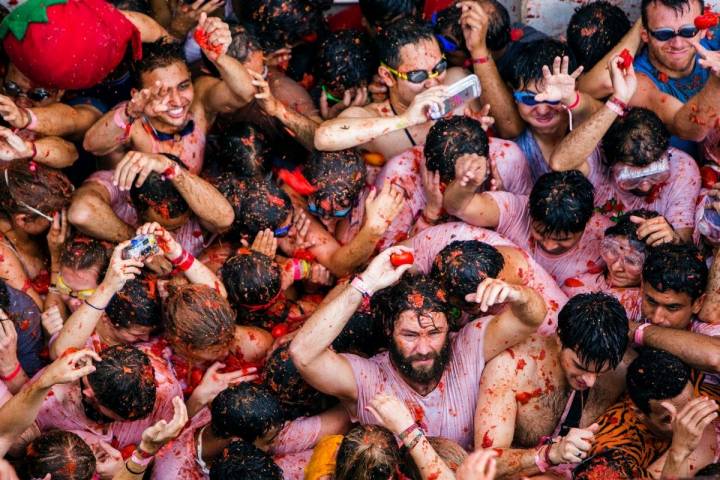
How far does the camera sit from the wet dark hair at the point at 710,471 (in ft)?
15.6

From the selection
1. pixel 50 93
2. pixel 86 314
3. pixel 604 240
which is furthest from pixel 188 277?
pixel 604 240

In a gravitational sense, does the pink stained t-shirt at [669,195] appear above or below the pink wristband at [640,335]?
above

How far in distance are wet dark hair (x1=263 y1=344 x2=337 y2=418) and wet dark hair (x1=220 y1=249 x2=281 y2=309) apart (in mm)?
335

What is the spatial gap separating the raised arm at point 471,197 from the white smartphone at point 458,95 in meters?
0.38

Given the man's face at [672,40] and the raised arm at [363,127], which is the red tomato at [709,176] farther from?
the raised arm at [363,127]

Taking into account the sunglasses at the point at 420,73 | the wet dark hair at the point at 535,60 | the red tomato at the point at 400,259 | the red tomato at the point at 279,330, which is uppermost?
the wet dark hair at the point at 535,60

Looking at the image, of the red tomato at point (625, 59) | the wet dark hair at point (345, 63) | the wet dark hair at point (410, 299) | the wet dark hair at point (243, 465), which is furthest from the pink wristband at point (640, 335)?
the wet dark hair at point (345, 63)

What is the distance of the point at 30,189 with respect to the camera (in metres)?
6.04

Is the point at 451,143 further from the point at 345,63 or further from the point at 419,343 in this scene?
the point at 419,343

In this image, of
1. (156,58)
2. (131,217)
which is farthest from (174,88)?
(131,217)

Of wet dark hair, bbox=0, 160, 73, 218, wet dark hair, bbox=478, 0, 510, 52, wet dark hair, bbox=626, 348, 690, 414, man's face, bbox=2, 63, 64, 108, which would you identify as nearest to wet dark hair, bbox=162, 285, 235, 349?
wet dark hair, bbox=0, 160, 73, 218

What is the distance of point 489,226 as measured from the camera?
6270mm

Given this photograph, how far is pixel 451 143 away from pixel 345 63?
1072 millimetres

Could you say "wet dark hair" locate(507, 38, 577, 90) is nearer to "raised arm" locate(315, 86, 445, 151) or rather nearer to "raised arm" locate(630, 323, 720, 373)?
"raised arm" locate(315, 86, 445, 151)
